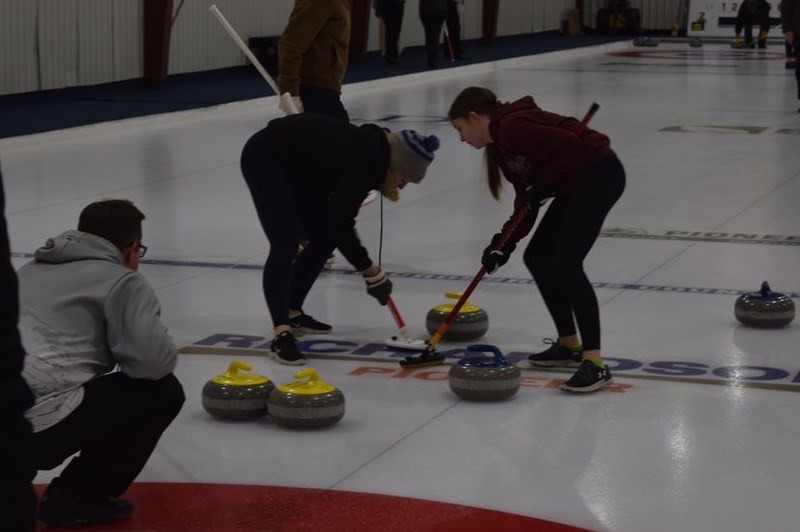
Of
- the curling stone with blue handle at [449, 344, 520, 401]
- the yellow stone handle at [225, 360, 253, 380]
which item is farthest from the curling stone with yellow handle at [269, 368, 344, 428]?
the curling stone with blue handle at [449, 344, 520, 401]

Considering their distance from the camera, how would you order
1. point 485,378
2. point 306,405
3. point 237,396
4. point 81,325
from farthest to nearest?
point 485,378, point 237,396, point 306,405, point 81,325

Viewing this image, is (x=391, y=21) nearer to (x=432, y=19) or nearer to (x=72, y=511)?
(x=432, y=19)

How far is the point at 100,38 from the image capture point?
679 inches

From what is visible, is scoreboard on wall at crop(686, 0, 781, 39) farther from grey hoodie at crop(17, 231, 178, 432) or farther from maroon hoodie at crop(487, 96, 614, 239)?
grey hoodie at crop(17, 231, 178, 432)

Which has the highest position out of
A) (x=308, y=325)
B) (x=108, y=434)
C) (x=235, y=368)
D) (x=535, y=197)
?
(x=535, y=197)

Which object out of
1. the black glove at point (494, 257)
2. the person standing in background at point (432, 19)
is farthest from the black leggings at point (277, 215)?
the person standing in background at point (432, 19)

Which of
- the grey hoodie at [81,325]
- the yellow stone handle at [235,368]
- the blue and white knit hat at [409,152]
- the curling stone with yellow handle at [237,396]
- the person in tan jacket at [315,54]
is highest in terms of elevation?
the person in tan jacket at [315,54]

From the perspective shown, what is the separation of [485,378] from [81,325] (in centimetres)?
186

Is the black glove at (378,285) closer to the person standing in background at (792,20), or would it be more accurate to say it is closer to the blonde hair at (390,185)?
the blonde hair at (390,185)

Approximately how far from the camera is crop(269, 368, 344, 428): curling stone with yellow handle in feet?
16.2

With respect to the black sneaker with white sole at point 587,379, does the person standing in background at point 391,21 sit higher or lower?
higher

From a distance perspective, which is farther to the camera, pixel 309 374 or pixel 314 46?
pixel 314 46

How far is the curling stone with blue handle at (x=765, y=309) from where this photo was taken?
252 inches

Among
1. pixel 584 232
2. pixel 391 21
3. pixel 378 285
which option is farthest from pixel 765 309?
pixel 391 21
